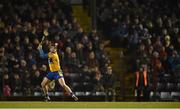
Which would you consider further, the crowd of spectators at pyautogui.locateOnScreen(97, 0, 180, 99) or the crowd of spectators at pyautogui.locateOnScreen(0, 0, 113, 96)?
the crowd of spectators at pyautogui.locateOnScreen(97, 0, 180, 99)

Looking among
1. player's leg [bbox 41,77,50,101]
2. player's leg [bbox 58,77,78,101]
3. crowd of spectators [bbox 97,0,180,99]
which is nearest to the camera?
player's leg [bbox 58,77,78,101]

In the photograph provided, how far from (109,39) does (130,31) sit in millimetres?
954

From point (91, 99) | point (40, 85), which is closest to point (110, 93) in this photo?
point (91, 99)

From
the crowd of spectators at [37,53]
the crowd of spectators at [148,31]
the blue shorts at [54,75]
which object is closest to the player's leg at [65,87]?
the blue shorts at [54,75]

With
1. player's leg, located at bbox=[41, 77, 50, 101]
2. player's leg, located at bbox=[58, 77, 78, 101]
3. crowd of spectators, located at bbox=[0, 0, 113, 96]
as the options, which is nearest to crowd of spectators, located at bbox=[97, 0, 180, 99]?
crowd of spectators, located at bbox=[0, 0, 113, 96]

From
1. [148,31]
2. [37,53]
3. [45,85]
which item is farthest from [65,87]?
[148,31]

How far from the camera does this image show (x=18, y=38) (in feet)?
83.6

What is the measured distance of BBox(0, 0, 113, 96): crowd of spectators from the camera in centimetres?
2459

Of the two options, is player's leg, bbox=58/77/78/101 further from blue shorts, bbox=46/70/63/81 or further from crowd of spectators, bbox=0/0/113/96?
crowd of spectators, bbox=0/0/113/96

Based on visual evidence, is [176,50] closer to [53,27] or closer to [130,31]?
[130,31]

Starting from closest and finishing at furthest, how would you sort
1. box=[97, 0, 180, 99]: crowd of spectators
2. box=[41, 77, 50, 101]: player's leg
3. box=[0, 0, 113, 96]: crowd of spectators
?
box=[41, 77, 50, 101]: player's leg → box=[0, 0, 113, 96]: crowd of spectators → box=[97, 0, 180, 99]: crowd of spectators

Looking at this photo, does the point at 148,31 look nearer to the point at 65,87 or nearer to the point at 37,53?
the point at 37,53

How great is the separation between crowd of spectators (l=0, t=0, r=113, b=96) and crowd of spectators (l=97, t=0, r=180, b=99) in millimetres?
1130

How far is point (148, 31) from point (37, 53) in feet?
17.4
